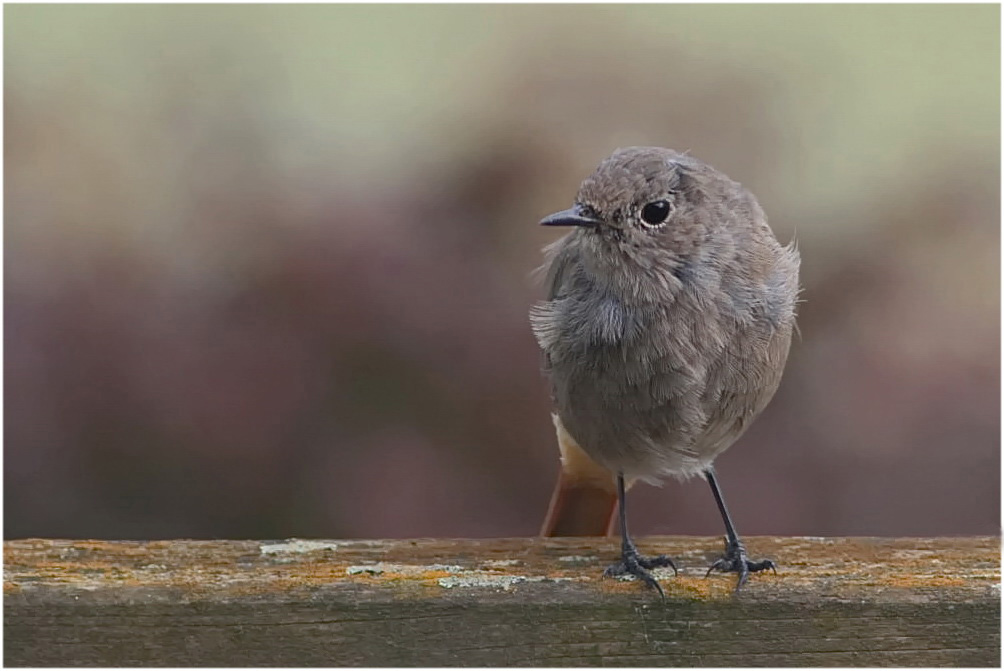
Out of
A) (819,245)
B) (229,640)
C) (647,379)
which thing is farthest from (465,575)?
(819,245)

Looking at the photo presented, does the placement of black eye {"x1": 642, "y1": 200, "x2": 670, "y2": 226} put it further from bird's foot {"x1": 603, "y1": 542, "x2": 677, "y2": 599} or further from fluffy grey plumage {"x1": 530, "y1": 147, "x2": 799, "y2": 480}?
bird's foot {"x1": 603, "y1": 542, "x2": 677, "y2": 599}

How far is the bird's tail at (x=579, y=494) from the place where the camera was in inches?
134

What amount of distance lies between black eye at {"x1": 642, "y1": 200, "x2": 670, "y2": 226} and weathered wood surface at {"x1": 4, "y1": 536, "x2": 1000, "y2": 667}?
2.91 feet

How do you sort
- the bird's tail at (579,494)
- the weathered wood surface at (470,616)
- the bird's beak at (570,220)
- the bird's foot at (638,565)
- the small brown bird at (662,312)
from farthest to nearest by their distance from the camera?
the bird's tail at (579,494) → the small brown bird at (662,312) → the bird's beak at (570,220) → the bird's foot at (638,565) → the weathered wood surface at (470,616)

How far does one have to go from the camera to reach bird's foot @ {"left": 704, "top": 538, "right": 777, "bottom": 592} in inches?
105

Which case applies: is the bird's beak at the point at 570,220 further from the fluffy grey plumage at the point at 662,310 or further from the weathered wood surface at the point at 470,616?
the weathered wood surface at the point at 470,616

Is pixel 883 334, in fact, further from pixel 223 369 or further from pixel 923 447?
pixel 223 369

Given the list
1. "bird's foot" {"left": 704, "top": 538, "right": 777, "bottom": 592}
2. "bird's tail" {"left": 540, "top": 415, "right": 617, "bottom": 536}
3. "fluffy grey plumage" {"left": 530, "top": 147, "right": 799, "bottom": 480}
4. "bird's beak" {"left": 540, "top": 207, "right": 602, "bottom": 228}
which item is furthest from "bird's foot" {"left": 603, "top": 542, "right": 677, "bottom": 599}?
"bird's beak" {"left": 540, "top": 207, "right": 602, "bottom": 228}

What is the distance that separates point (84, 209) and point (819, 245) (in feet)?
7.47

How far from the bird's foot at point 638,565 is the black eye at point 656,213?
2.51ft

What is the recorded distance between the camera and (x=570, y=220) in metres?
2.89

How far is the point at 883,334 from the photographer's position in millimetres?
3773

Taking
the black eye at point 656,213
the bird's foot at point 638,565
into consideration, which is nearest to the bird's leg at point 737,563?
the bird's foot at point 638,565

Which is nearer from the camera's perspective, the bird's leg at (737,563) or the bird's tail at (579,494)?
the bird's leg at (737,563)
